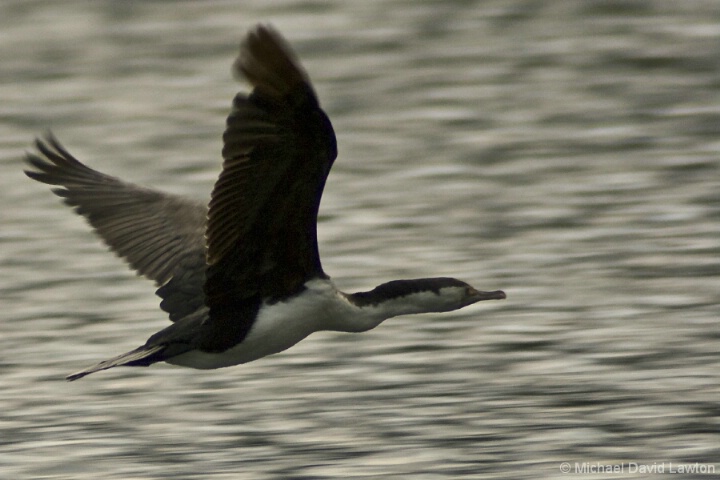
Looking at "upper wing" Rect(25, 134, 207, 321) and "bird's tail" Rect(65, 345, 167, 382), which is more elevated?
"upper wing" Rect(25, 134, 207, 321)

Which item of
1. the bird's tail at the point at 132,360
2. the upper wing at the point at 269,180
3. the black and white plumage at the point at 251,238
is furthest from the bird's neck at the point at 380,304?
the bird's tail at the point at 132,360

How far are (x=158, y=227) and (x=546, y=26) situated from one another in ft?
24.7

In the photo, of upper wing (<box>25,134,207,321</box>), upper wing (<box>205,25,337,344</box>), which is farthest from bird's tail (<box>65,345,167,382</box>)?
upper wing (<box>25,134,207,321</box>)

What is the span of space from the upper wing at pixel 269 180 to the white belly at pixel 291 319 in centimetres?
6

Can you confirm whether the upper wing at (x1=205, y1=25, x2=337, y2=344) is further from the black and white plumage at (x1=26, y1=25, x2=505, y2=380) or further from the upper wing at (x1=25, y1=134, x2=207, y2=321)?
the upper wing at (x1=25, y1=134, x2=207, y2=321)

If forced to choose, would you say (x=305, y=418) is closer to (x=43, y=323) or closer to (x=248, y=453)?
(x=248, y=453)

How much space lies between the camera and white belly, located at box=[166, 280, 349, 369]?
7520mm

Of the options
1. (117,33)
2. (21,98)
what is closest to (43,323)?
(21,98)

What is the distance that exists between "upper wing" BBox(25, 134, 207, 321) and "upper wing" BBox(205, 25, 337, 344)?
685mm

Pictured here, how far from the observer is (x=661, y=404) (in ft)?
29.8

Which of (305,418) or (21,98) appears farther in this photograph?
(21,98)

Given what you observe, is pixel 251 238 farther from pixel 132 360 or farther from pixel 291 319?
pixel 132 360

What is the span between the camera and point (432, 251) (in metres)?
11.6

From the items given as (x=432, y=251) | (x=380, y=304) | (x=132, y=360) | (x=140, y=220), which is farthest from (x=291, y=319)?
(x=432, y=251)
